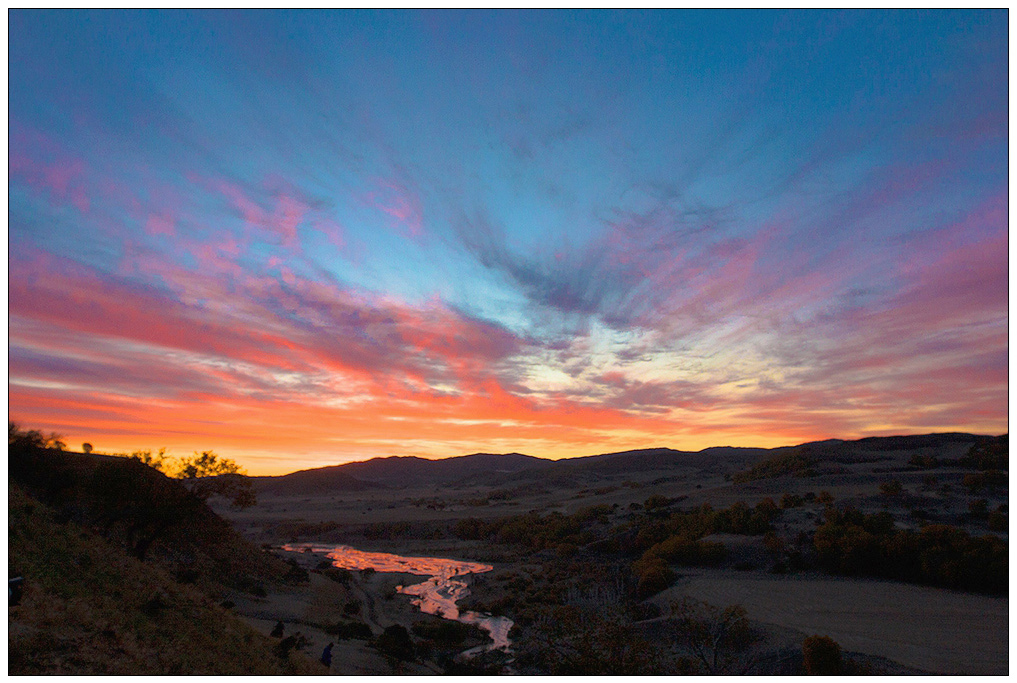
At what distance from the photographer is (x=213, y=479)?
2730cm

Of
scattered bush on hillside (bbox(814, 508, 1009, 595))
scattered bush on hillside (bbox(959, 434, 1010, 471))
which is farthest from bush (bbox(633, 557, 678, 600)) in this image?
scattered bush on hillside (bbox(959, 434, 1010, 471))

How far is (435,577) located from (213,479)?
101ft

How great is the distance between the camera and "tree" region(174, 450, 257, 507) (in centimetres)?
2714

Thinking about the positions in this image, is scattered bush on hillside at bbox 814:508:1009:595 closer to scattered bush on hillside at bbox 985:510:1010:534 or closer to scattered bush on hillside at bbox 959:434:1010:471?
scattered bush on hillside at bbox 985:510:1010:534

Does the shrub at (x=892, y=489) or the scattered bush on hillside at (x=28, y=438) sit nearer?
the scattered bush on hillside at (x=28, y=438)

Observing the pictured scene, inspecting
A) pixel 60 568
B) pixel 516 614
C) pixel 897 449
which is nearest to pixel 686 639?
pixel 516 614

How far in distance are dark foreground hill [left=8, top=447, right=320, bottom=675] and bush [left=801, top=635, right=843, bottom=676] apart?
837 inches

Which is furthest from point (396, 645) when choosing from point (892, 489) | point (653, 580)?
point (892, 489)

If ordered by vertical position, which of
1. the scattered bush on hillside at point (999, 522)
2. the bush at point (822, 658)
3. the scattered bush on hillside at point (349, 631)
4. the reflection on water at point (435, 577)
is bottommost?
the reflection on water at point (435, 577)

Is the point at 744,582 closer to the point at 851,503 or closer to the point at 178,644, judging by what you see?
the point at 851,503

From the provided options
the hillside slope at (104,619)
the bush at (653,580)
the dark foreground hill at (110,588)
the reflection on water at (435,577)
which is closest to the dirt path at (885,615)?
the bush at (653,580)

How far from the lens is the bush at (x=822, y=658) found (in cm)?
2020

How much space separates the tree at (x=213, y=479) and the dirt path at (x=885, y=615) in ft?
94.6

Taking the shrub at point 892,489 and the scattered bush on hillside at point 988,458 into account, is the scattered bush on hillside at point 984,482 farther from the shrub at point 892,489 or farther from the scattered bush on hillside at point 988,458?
the scattered bush on hillside at point 988,458
